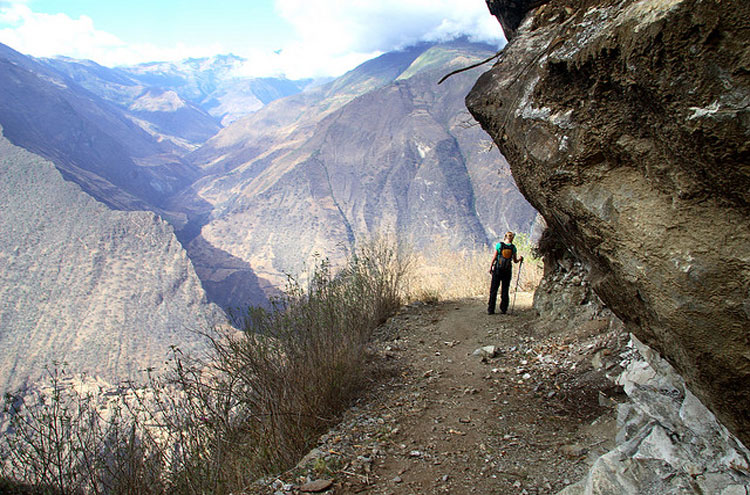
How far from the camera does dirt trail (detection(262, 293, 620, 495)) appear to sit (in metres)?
3.06

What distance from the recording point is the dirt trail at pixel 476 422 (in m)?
3.06

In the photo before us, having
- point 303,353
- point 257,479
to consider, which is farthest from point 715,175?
point 303,353

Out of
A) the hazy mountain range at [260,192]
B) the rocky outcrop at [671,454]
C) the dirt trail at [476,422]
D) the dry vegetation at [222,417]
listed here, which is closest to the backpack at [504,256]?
the dirt trail at [476,422]

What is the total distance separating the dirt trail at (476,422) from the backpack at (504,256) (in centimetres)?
136

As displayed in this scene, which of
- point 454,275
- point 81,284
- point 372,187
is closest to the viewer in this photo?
point 454,275

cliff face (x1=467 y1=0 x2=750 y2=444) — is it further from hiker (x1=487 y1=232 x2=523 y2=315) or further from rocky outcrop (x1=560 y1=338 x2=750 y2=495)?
hiker (x1=487 y1=232 x2=523 y2=315)

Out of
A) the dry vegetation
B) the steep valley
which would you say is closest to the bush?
the dry vegetation

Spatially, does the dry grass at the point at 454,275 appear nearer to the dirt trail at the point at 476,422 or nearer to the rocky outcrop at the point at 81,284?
the dirt trail at the point at 476,422

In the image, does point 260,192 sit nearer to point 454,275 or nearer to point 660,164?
point 454,275

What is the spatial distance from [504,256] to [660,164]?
19.8 ft

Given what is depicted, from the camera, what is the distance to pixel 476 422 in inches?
156

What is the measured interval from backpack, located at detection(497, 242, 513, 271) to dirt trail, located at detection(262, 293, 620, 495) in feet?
4.46

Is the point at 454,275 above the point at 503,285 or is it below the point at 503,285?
above

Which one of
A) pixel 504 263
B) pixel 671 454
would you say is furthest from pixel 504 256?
pixel 671 454
